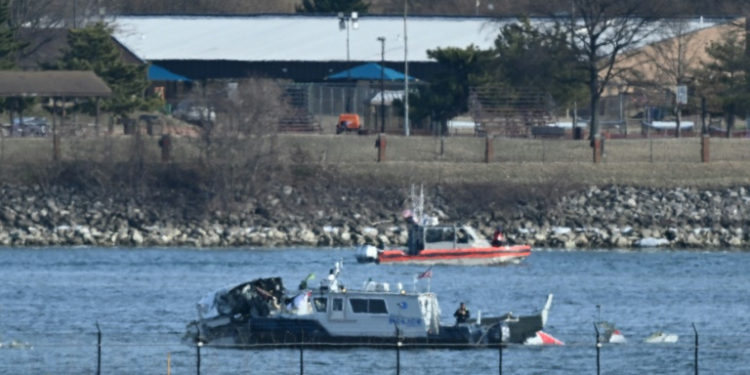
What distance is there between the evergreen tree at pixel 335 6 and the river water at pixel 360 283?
54.9 metres

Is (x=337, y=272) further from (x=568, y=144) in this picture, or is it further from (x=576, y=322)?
(x=568, y=144)

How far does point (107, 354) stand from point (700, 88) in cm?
5030

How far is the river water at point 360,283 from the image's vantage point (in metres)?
34.8

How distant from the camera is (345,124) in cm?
7644

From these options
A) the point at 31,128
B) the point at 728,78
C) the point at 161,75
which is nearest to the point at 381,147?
the point at 31,128

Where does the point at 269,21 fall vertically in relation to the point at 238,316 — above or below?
above

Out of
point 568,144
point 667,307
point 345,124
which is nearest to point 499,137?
point 568,144

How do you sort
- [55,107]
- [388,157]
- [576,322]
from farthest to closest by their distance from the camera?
1. [55,107]
2. [388,157]
3. [576,322]

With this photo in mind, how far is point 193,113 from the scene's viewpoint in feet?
237

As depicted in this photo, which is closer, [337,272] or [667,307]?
[337,272]

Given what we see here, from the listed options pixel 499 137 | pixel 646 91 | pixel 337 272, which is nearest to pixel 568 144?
pixel 499 137

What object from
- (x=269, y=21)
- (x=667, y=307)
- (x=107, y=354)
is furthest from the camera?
(x=269, y=21)

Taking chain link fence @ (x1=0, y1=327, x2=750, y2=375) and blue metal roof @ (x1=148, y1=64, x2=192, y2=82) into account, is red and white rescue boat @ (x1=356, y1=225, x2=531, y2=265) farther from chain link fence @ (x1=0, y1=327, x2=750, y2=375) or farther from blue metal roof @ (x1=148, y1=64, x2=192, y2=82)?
blue metal roof @ (x1=148, y1=64, x2=192, y2=82)

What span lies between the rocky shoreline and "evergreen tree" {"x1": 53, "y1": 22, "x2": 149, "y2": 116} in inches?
482
